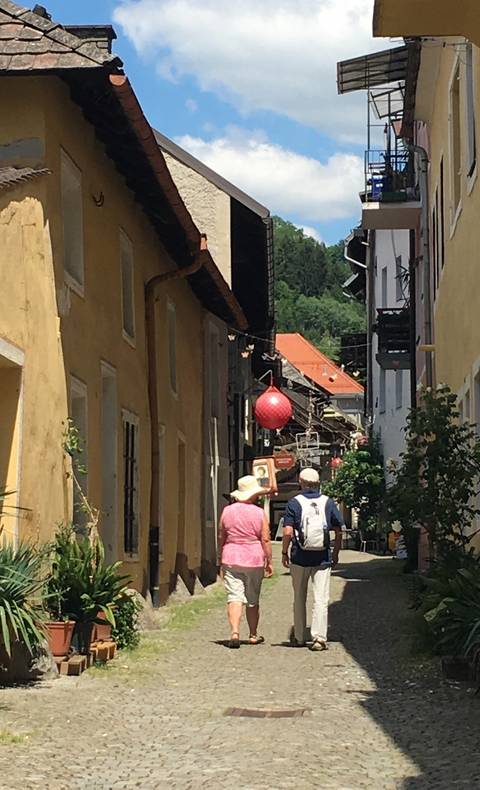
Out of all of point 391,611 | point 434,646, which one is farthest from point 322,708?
point 391,611

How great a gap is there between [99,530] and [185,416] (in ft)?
22.1

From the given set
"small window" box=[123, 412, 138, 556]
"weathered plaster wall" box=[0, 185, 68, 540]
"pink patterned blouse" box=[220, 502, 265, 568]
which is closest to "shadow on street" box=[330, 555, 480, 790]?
"pink patterned blouse" box=[220, 502, 265, 568]

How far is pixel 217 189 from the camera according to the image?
25.3 meters

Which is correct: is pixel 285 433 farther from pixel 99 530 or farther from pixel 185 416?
pixel 99 530

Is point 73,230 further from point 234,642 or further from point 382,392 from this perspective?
point 382,392

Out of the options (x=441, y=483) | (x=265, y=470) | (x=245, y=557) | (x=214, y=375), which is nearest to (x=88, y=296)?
(x=245, y=557)

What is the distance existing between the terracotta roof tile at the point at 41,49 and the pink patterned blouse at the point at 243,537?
469cm

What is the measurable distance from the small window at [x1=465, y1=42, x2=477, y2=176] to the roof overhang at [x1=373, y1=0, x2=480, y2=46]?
3.83 meters

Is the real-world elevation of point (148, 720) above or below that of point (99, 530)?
below

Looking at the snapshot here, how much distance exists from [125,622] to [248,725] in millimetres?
3695

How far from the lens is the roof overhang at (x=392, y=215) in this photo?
23922 mm

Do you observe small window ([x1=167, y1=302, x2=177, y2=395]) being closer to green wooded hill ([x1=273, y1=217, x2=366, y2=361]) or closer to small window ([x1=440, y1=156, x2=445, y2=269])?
small window ([x1=440, y1=156, x2=445, y2=269])

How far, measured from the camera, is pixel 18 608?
9.18 meters

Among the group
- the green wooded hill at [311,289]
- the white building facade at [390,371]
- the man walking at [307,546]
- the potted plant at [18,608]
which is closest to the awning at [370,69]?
the white building facade at [390,371]
